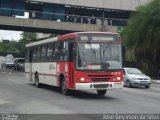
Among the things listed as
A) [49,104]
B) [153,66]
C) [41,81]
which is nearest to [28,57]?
[41,81]

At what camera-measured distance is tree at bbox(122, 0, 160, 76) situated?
4669 centimetres

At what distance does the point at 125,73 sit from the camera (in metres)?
32.2

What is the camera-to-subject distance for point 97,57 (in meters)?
20.6

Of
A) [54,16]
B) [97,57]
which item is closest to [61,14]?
[54,16]

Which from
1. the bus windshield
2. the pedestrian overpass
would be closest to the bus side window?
the bus windshield

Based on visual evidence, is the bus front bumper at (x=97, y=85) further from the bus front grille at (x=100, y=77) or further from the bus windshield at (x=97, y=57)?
the bus windshield at (x=97, y=57)

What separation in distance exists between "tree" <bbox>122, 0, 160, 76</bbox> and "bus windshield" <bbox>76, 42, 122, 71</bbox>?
25.8 metres

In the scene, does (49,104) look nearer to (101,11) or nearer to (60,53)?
(60,53)

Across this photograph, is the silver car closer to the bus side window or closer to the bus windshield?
the bus windshield

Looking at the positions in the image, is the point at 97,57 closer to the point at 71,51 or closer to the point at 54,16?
the point at 71,51

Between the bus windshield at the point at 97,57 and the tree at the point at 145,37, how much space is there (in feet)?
84.6

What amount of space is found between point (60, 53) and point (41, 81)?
4849 millimetres

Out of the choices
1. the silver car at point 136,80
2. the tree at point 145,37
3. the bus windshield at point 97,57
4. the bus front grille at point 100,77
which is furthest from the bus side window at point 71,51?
the tree at point 145,37

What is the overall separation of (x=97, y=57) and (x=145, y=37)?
91.4ft
